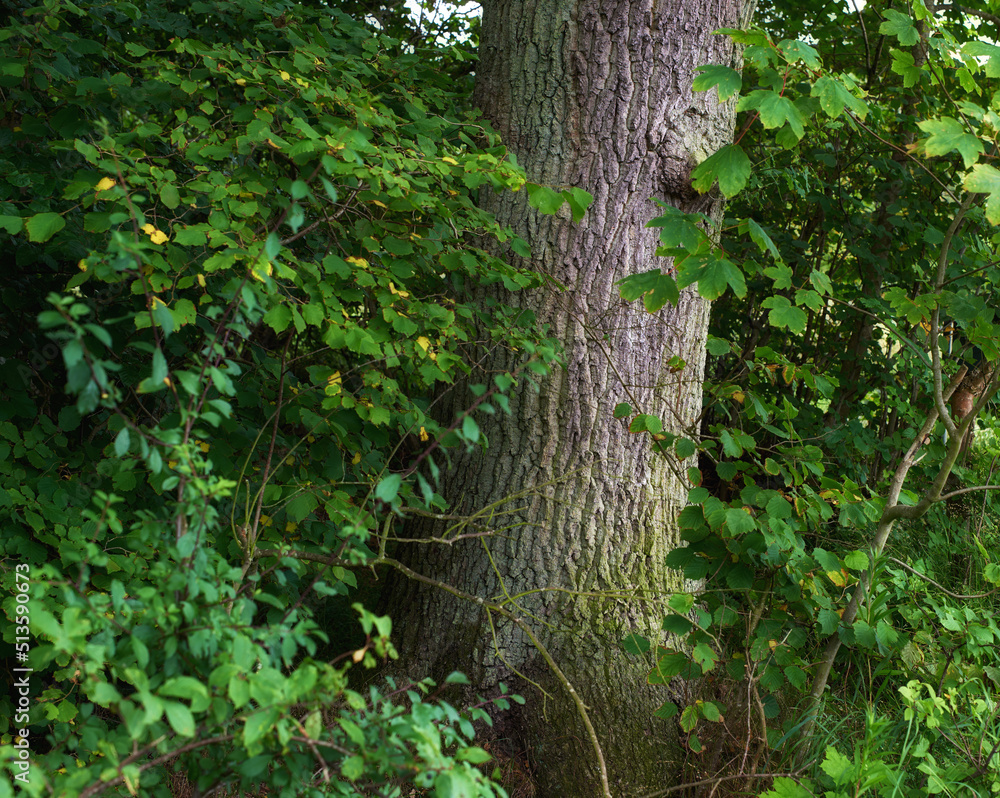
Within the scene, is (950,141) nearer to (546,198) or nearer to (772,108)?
(772,108)

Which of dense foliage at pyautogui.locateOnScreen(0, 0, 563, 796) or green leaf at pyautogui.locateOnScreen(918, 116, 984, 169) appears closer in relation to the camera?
dense foliage at pyautogui.locateOnScreen(0, 0, 563, 796)

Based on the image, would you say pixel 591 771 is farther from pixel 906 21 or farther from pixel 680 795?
pixel 906 21

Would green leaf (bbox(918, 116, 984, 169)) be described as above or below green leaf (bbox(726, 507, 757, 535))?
above

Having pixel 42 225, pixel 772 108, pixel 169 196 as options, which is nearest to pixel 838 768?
pixel 772 108

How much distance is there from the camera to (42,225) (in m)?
1.96

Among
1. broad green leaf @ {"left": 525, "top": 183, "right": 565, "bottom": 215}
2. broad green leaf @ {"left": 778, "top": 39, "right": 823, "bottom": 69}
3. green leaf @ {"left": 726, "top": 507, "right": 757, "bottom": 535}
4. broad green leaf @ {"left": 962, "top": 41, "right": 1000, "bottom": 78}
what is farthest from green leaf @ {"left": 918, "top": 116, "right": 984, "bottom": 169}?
green leaf @ {"left": 726, "top": 507, "right": 757, "bottom": 535}

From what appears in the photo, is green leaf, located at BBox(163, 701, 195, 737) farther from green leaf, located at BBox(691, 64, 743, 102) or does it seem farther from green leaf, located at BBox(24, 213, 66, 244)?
green leaf, located at BBox(691, 64, 743, 102)

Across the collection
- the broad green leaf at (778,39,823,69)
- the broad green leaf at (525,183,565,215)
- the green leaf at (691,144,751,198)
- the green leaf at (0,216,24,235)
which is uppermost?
the broad green leaf at (778,39,823,69)

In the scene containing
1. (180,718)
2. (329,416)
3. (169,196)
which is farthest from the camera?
(329,416)

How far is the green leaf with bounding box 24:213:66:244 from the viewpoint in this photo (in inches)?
76.6

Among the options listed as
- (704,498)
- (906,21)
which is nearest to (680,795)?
(704,498)

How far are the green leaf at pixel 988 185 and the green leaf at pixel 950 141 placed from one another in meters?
0.03

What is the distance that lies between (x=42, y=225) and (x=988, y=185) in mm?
2396

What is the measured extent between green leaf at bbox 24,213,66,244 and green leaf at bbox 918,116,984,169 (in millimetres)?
2244
